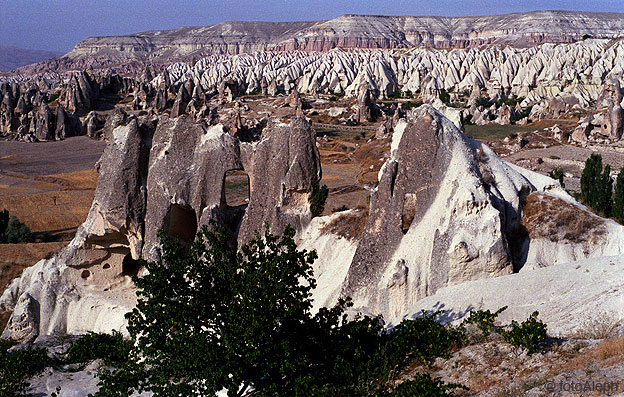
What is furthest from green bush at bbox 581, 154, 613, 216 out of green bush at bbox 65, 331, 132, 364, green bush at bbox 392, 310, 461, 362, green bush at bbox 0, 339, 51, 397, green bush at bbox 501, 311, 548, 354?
green bush at bbox 0, 339, 51, 397

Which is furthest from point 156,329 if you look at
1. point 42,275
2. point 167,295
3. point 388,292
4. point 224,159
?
point 42,275

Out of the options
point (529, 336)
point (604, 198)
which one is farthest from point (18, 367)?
point (604, 198)

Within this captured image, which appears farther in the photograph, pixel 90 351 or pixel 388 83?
pixel 388 83

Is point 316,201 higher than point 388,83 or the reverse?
the reverse

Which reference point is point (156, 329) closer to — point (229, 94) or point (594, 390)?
point (594, 390)

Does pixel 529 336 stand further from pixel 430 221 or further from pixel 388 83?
pixel 388 83

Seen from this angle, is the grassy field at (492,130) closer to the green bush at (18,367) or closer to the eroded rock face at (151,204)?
the eroded rock face at (151,204)
